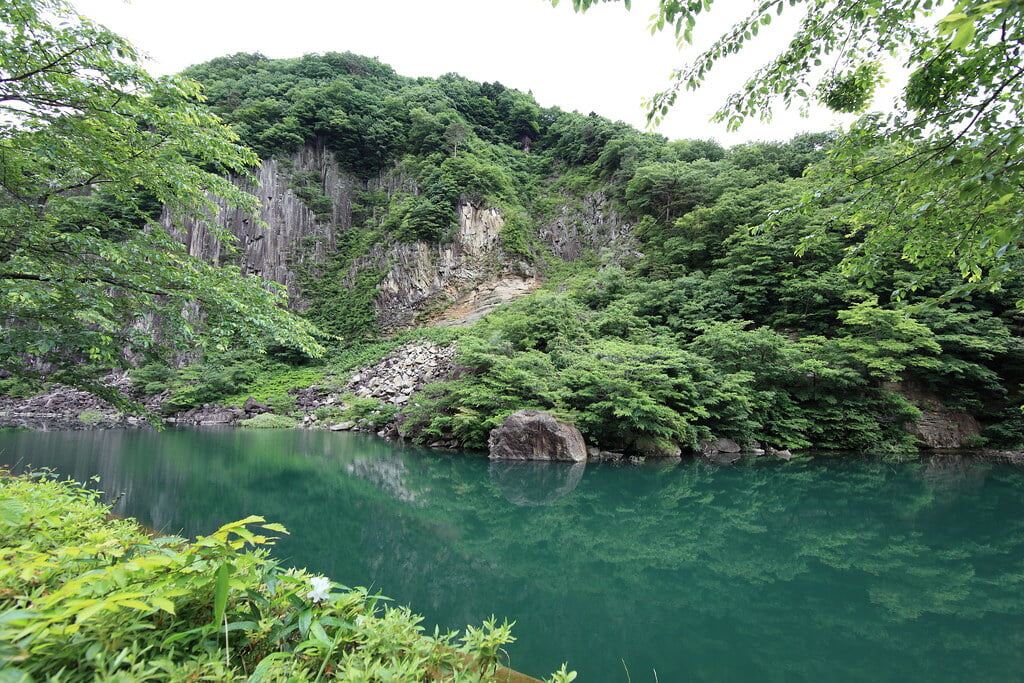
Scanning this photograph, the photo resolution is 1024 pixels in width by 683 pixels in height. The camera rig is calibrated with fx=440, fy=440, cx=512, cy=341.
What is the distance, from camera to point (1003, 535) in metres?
5.05

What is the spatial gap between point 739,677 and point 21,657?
9.54 feet

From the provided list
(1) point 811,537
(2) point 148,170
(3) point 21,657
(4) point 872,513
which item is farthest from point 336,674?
(4) point 872,513

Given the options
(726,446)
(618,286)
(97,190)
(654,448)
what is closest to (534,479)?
(654,448)

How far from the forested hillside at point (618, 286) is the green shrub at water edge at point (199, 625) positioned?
2301 mm

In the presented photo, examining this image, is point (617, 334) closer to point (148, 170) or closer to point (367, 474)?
point (367, 474)

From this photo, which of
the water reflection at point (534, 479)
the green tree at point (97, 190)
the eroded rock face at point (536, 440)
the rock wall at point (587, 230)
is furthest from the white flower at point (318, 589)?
the rock wall at point (587, 230)

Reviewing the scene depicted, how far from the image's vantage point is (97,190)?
3.91m

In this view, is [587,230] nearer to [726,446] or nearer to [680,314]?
[680,314]

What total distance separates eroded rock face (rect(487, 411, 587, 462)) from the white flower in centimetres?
902

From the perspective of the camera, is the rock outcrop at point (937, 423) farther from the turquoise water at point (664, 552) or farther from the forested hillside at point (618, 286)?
the turquoise water at point (664, 552)

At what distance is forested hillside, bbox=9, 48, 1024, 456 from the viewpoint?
36.2 feet

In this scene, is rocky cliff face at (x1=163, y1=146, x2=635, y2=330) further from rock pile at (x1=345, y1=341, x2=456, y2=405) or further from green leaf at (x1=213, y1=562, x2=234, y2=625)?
green leaf at (x1=213, y1=562, x2=234, y2=625)

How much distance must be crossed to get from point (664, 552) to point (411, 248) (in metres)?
21.3

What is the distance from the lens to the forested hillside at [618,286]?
36.2 ft
